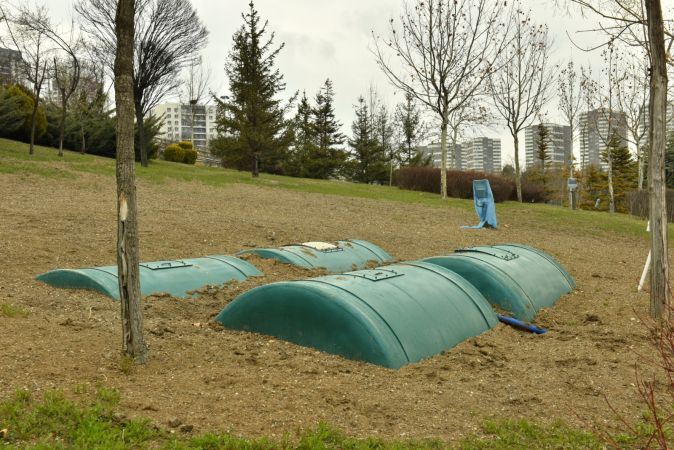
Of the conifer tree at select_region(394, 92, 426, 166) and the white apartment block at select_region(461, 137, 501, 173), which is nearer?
the conifer tree at select_region(394, 92, 426, 166)

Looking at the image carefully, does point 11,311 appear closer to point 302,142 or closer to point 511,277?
point 511,277

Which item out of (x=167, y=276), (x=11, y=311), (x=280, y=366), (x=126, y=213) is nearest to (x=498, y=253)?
(x=167, y=276)

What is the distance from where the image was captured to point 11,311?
5.26 m

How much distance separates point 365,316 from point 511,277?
3.24m

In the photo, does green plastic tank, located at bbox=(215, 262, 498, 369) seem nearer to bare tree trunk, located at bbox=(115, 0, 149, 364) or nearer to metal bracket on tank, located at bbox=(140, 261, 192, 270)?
bare tree trunk, located at bbox=(115, 0, 149, 364)

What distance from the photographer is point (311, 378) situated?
4363mm

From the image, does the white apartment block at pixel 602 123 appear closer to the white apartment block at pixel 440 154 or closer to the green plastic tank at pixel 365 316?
the white apartment block at pixel 440 154

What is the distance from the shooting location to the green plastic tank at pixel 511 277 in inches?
287

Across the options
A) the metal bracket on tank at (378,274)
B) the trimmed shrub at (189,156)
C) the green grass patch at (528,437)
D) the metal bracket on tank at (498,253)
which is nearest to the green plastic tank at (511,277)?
the metal bracket on tank at (498,253)

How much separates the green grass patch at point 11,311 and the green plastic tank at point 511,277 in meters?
4.56

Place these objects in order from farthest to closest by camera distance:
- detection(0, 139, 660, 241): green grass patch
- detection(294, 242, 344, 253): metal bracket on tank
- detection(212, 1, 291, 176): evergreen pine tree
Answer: detection(212, 1, 291, 176): evergreen pine tree → detection(0, 139, 660, 241): green grass patch → detection(294, 242, 344, 253): metal bracket on tank

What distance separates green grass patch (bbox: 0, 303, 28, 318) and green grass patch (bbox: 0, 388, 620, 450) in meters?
1.90

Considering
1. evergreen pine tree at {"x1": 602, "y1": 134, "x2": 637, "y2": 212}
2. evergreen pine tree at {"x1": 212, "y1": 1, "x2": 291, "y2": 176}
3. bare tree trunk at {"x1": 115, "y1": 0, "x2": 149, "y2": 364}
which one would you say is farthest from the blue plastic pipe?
evergreen pine tree at {"x1": 602, "y1": 134, "x2": 637, "y2": 212}

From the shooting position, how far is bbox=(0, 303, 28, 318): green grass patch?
5215 mm
